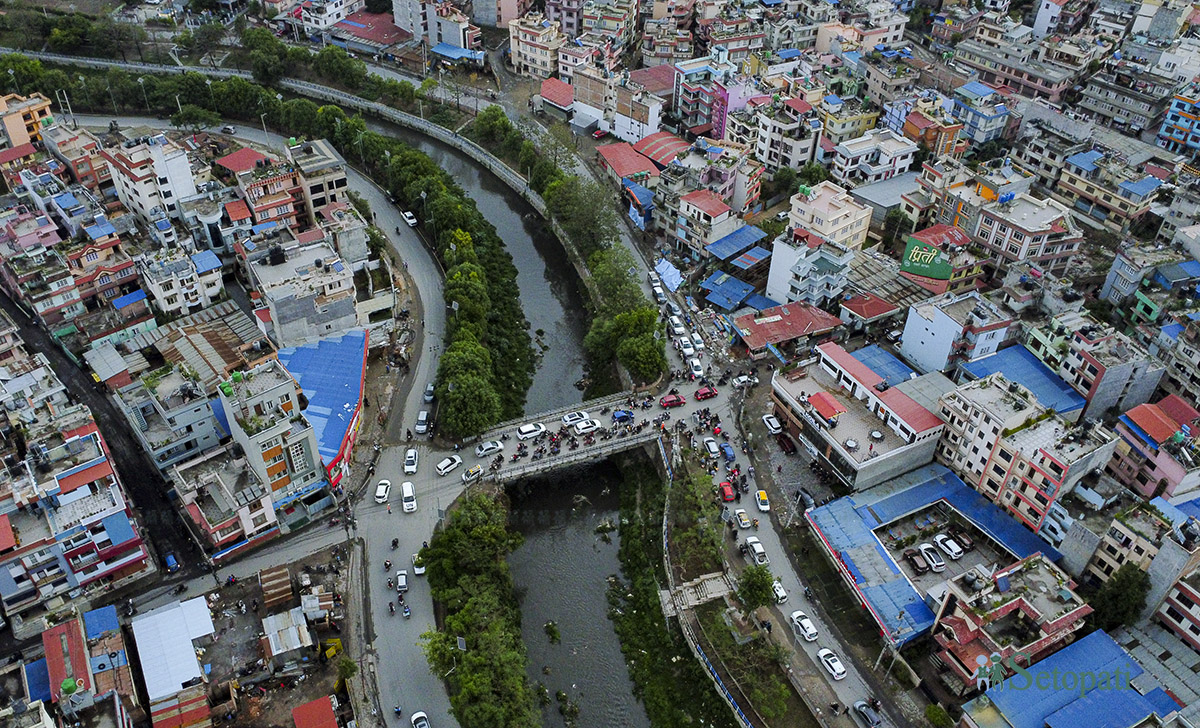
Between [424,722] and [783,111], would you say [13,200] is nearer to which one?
[424,722]

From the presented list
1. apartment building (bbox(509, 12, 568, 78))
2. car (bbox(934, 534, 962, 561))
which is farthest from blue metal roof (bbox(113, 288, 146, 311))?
car (bbox(934, 534, 962, 561))

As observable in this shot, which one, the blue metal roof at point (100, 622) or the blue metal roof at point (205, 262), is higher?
the blue metal roof at point (205, 262)

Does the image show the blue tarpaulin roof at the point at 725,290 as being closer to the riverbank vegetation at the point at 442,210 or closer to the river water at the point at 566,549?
the river water at the point at 566,549

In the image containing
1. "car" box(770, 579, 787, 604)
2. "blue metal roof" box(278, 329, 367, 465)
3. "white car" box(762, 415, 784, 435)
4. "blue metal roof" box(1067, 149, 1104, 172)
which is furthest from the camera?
"blue metal roof" box(1067, 149, 1104, 172)

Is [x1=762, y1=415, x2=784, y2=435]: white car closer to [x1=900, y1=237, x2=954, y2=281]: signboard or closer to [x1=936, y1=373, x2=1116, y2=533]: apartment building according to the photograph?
[x1=936, y1=373, x2=1116, y2=533]: apartment building

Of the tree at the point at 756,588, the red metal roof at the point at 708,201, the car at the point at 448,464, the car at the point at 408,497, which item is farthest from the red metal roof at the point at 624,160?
the tree at the point at 756,588

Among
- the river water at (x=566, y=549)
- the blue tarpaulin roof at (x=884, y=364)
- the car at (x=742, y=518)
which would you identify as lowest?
the river water at (x=566, y=549)

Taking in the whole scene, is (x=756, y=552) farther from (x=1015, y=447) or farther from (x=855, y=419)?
(x=1015, y=447)
